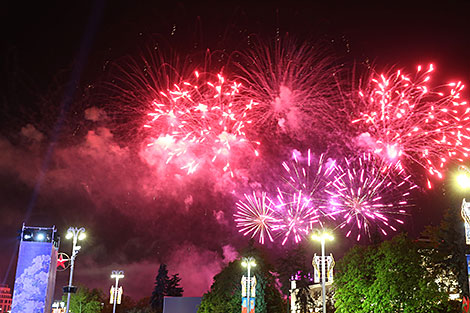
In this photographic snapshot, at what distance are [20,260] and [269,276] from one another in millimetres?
31279

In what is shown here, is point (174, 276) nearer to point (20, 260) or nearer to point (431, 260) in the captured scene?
point (20, 260)

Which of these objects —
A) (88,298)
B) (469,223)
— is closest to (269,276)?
(469,223)

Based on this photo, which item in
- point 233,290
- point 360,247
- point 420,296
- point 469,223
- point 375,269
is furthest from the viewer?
point 233,290

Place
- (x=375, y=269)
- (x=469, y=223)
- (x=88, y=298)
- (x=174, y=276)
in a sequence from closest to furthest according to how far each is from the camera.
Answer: (x=469, y=223) < (x=375, y=269) < (x=174, y=276) < (x=88, y=298)

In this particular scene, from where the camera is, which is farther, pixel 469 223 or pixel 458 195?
pixel 458 195

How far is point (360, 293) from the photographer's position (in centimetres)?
4250

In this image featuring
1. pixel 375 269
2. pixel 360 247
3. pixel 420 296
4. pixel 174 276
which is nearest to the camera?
pixel 420 296

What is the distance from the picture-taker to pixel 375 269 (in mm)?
42031

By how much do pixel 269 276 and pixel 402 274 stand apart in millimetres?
26694

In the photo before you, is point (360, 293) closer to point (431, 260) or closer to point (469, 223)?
point (431, 260)

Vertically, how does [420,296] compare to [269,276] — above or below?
below

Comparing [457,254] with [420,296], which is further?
[457,254]

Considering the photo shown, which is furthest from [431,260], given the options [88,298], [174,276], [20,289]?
[88,298]

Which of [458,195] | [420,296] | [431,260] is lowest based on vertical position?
[420,296]
